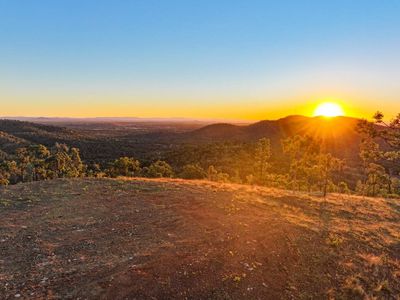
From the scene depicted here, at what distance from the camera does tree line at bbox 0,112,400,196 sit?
17297 millimetres

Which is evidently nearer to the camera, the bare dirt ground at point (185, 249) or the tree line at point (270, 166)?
the bare dirt ground at point (185, 249)

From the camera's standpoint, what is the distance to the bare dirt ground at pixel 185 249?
933 cm

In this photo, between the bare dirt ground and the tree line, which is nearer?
the bare dirt ground

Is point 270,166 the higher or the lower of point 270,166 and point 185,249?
the lower

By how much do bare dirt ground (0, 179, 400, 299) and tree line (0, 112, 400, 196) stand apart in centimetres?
525

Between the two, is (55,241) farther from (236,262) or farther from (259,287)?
(259,287)

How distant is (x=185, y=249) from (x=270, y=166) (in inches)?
1974

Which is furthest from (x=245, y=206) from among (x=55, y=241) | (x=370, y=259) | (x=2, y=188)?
(x=2, y=188)

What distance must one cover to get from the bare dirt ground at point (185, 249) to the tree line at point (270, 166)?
525cm

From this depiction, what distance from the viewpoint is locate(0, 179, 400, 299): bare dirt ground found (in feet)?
30.6

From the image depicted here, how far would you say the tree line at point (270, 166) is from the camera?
1730 centimetres

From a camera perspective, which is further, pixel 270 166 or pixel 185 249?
pixel 270 166

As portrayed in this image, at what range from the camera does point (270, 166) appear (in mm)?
59875

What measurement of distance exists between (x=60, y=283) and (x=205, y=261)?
15.3 ft
